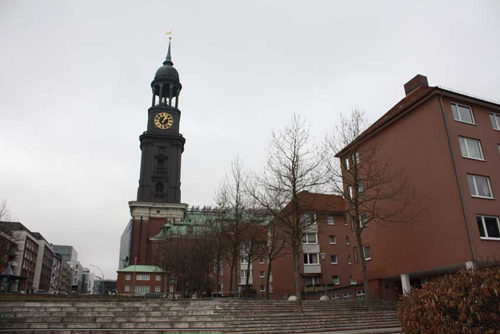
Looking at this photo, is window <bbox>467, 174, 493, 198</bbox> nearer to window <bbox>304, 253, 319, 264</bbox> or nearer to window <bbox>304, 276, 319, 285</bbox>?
window <bbox>304, 253, 319, 264</bbox>

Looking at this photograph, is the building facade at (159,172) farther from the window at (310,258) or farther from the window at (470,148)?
the window at (470,148)

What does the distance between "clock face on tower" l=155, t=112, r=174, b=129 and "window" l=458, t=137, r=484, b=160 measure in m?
78.1

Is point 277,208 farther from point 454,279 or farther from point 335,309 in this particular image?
point 454,279

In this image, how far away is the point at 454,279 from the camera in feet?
28.4

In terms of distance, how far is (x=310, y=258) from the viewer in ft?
158

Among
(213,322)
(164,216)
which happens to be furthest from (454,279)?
(164,216)

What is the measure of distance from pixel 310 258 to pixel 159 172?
56590mm

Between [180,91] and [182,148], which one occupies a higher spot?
[180,91]

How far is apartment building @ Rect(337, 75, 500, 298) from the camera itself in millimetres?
25188

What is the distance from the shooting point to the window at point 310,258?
47.9 metres

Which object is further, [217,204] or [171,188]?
[171,188]

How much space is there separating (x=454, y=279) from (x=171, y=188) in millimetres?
89887

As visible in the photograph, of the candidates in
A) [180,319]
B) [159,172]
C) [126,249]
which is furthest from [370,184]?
[126,249]


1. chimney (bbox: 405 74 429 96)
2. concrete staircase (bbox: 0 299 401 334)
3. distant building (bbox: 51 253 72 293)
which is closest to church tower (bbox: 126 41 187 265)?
distant building (bbox: 51 253 72 293)
